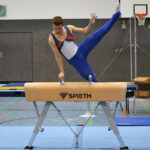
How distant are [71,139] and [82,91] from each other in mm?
886

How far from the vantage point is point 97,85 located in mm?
2895

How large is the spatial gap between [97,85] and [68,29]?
91 cm

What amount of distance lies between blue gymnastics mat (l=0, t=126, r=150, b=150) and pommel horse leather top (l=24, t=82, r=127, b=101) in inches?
26.8

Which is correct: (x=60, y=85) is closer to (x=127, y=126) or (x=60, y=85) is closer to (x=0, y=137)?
(x=0, y=137)

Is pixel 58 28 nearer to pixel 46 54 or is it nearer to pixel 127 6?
pixel 127 6

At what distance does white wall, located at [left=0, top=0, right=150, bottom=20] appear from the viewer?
30.4ft

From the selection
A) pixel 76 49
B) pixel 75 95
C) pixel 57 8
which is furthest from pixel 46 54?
pixel 75 95

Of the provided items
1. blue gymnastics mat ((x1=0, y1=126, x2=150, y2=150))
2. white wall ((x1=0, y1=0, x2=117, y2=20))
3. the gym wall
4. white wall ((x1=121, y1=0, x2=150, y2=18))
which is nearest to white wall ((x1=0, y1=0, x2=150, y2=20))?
white wall ((x1=0, y1=0, x2=117, y2=20))

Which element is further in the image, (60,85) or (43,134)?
(43,134)

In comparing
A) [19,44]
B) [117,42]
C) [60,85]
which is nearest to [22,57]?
[19,44]

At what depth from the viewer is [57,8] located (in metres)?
9.36

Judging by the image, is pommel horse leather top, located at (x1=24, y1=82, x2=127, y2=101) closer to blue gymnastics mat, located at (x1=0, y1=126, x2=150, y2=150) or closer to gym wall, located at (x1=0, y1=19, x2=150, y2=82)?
blue gymnastics mat, located at (x1=0, y1=126, x2=150, y2=150)

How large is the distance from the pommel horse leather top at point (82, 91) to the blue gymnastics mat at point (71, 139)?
2.23ft

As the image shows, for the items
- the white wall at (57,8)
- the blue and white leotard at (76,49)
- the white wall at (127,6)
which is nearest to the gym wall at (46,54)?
the white wall at (57,8)
